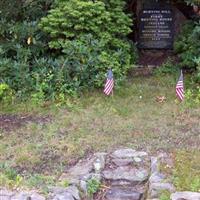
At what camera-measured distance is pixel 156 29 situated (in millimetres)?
9703

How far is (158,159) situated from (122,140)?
71 centimetres

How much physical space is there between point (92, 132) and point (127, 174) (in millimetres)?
1110

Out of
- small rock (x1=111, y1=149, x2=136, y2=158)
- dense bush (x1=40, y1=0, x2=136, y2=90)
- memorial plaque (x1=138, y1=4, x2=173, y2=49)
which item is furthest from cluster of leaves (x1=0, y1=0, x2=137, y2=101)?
small rock (x1=111, y1=149, x2=136, y2=158)

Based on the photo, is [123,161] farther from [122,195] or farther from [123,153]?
[122,195]

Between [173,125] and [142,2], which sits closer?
[173,125]

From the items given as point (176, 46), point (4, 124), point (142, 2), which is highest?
point (142, 2)

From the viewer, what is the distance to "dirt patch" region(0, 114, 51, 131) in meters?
6.81

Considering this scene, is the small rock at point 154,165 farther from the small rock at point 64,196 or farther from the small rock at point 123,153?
the small rock at point 64,196

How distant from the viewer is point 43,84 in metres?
7.61

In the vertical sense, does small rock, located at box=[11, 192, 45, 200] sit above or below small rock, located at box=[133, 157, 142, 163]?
above

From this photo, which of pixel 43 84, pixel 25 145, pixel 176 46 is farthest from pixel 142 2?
pixel 25 145

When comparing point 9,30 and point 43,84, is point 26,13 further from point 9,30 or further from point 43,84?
point 43,84

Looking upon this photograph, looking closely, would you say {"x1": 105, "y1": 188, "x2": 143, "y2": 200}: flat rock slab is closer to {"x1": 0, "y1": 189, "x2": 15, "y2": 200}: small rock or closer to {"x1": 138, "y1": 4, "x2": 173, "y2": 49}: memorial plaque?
{"x1": 0, "y1": 189, "x2": 15, "y2": 200}: small rock

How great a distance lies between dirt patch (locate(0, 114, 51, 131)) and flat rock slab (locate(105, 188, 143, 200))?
1913mm
